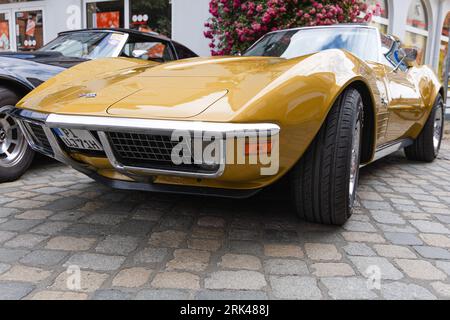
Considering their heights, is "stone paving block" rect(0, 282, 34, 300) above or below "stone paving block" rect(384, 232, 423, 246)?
above

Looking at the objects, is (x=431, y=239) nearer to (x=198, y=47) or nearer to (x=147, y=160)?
(x=147, y=160)

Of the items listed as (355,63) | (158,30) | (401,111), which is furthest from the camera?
(158,30)

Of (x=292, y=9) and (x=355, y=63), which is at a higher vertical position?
(x=292, y=9)

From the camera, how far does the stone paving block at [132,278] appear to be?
1733 mm

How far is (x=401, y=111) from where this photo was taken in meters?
3.32

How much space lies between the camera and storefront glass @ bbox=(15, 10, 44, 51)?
9.77 metres

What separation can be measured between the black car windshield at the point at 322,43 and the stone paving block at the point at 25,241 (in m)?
2.08

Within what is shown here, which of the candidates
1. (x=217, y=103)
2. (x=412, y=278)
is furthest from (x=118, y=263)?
(x=412, y=278)

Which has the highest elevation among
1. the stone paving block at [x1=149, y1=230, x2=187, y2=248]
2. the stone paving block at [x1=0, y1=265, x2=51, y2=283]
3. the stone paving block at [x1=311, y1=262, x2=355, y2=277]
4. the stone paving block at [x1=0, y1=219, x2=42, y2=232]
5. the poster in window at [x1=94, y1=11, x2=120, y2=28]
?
the poster in window at [x1=94, y1=11, x2=120, y2=28]

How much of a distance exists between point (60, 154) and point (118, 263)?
0.72m

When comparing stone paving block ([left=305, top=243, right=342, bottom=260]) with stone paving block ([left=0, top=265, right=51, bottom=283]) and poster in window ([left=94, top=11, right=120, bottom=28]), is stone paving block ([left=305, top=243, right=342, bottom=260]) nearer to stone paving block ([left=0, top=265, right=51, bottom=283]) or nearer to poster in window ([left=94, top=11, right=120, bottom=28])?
stone paving block ([left=0, top=265, right=51, bottom=283])

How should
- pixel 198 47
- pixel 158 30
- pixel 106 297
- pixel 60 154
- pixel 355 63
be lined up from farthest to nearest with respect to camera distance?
1. pixel 158 30
2. pixel 198 47
3. pixel 355 63
4. pixel 60 154
5. pixel 106 297

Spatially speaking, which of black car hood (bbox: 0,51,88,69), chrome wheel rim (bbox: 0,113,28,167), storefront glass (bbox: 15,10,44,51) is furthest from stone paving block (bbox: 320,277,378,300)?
storefront glass (bbox: 15,10,44,51)

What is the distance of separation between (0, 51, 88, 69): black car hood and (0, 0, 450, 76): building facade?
432 centimetres
